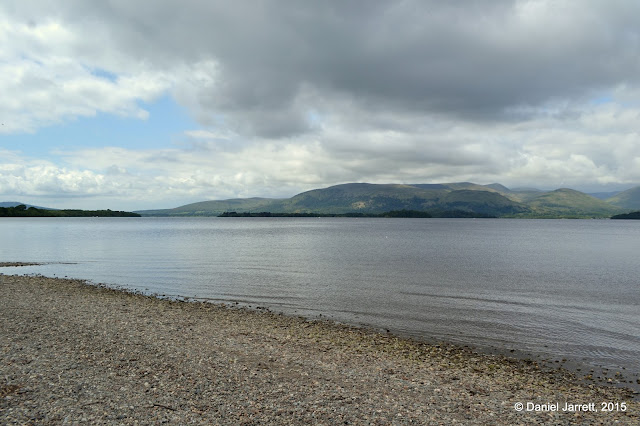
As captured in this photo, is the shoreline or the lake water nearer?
the shoreline

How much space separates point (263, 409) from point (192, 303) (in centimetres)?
1992

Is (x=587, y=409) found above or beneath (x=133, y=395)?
beneath

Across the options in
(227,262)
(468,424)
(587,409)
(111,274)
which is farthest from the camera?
(227,262)

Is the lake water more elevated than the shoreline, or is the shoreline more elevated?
the shoreline

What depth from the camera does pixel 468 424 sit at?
10.8 metres

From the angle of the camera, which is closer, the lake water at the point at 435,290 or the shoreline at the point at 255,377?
the shoreline at the point at 255,377

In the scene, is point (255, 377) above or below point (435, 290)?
above

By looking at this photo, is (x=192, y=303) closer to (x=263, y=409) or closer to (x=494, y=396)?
(x=263, y=409)

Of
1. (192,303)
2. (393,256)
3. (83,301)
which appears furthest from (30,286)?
(393,256)

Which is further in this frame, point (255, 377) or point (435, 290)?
point (435, 290)

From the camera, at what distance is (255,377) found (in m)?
13.8

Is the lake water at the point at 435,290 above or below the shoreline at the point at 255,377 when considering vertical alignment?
below

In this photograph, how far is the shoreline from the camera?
11.0 meters

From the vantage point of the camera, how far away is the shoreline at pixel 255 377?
11023mm
